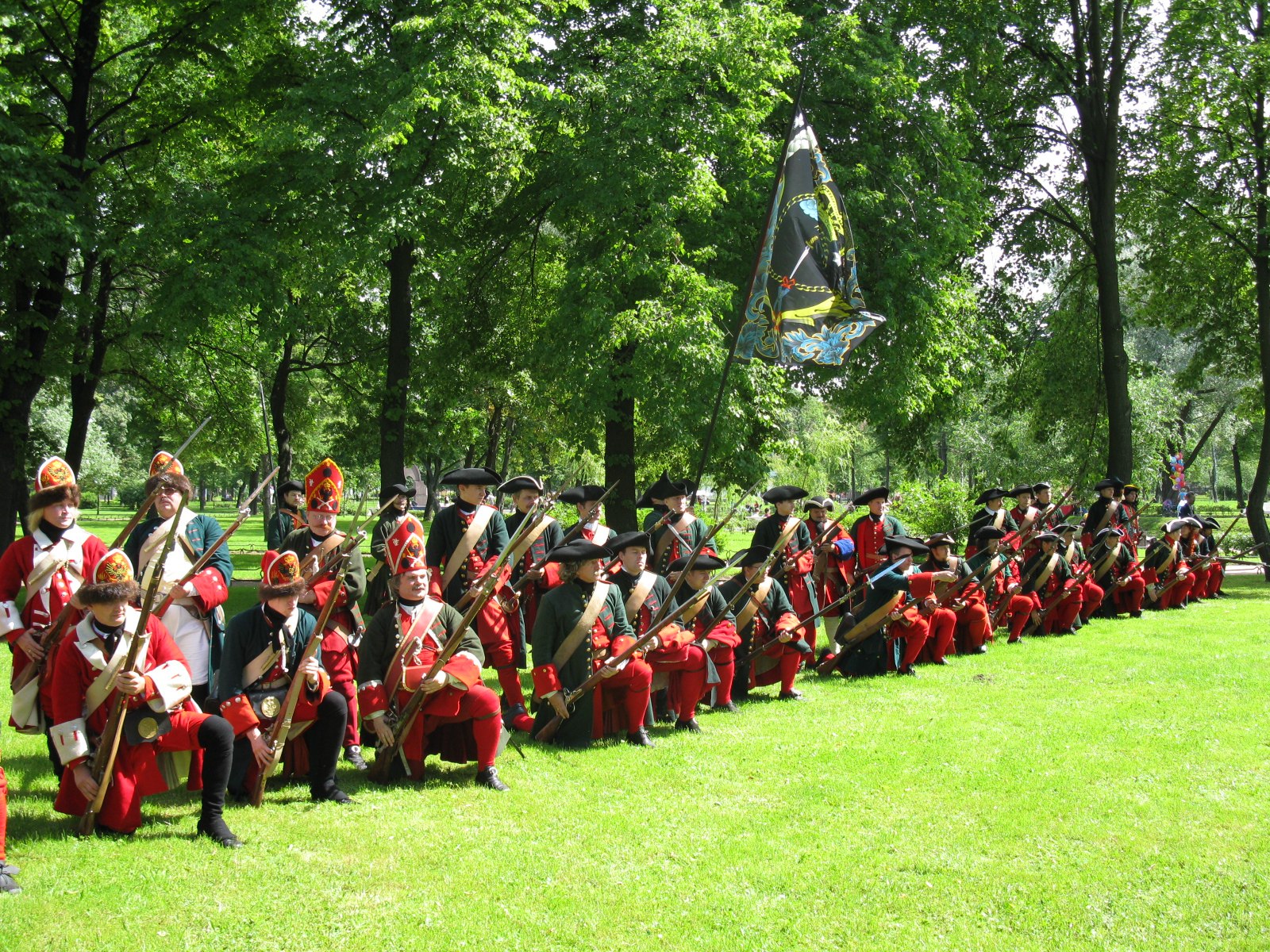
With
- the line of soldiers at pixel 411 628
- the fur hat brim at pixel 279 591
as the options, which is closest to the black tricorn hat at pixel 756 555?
the line of soldiers at pixel 411 628

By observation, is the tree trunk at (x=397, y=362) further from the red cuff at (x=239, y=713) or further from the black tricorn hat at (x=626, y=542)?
the red cuff at (x=239, y=713)

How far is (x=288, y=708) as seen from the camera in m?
6.34

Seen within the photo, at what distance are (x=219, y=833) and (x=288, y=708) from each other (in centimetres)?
77

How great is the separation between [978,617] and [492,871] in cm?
911

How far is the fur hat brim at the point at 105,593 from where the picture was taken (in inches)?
223

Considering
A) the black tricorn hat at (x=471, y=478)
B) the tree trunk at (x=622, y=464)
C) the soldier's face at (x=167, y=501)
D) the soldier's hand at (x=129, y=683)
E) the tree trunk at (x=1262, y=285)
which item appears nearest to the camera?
the soldier's hand at (x=129, y=683)

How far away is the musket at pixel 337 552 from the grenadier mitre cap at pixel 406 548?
10.0 inches

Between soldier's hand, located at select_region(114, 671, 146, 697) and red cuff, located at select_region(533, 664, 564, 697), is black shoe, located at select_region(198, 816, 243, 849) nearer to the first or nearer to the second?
soldier's hand, located at select_region(114, 671, 146, 697)

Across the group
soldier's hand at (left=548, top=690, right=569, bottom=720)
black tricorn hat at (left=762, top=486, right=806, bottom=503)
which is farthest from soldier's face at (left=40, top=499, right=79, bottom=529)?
black tricorn hat at (left=762, top=486, right=806, bottom=503)

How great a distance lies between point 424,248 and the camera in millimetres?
18594

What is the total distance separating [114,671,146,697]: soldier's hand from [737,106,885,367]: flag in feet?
19.8

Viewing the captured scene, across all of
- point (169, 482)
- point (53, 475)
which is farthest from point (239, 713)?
point (53, 475)

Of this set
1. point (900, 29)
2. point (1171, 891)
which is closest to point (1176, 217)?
point (900, 29)

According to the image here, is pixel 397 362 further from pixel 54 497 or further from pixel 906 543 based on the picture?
pixel 54 497
